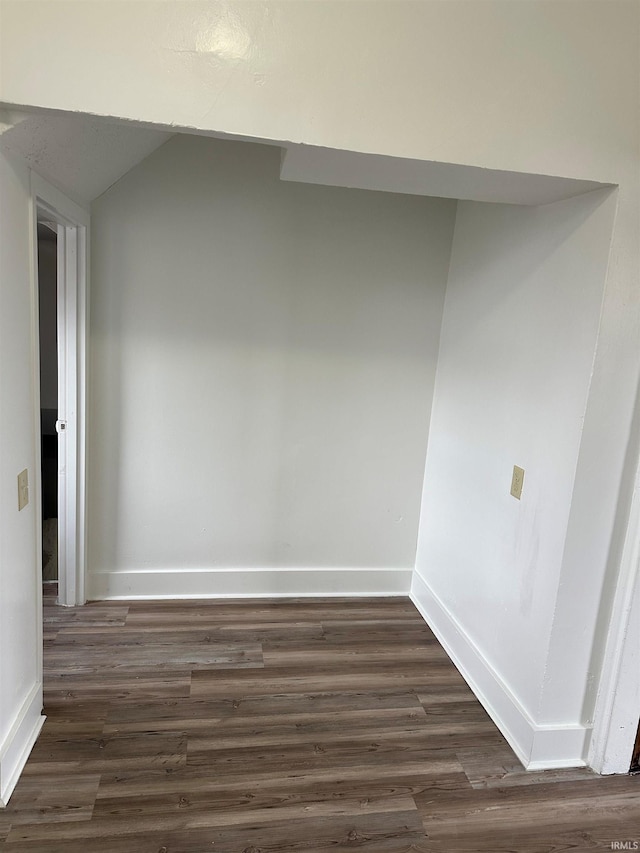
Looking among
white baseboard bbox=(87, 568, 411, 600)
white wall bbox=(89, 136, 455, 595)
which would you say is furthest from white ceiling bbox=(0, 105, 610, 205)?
white baseboard bbox=(87, 568, 411, 600)

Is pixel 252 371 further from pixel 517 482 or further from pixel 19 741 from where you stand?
pixel 19 741

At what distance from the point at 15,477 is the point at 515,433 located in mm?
1904

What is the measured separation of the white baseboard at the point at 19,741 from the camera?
183 centimetres

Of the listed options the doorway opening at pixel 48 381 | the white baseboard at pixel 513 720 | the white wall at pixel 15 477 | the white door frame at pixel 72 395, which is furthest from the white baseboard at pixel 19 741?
the white baseboard at pixel 513 720

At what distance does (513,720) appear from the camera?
2.28 m

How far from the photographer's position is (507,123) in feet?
5.61

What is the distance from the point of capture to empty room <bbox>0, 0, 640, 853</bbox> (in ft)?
5.37

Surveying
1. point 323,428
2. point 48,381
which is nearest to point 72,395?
point 323,428

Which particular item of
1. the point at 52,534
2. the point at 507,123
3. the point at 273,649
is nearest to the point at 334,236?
the point at 507,123

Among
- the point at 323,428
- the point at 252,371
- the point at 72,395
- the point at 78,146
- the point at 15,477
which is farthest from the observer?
the point at 323,428

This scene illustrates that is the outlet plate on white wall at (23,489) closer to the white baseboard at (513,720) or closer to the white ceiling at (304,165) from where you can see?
the white ceiling at (304,165)

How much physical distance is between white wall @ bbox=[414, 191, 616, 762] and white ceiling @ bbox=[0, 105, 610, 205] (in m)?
0.25

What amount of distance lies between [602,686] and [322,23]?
2.45 meters

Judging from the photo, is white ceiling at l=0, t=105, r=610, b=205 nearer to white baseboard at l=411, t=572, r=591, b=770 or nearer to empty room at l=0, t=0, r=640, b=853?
empty room at l=0, t=0, r=640, b=853
